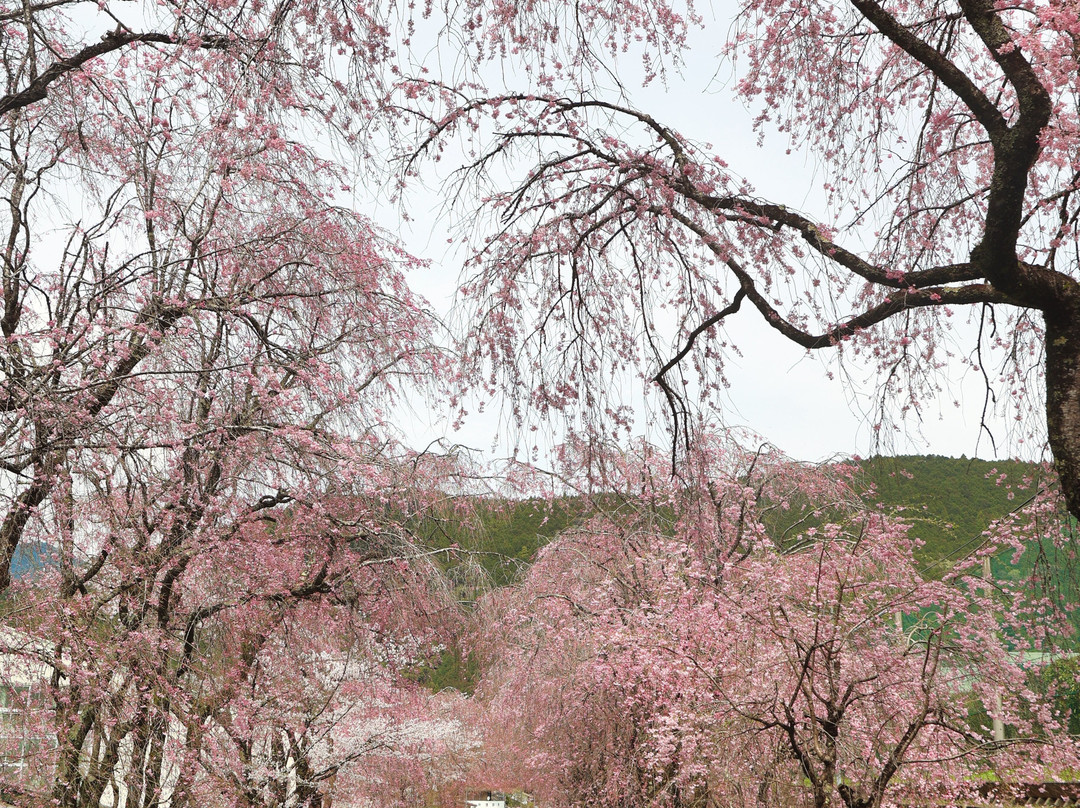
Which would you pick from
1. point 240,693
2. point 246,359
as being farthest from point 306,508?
point 240,693

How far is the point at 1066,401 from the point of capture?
3215mm

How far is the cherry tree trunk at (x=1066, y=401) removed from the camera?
3.16 metres

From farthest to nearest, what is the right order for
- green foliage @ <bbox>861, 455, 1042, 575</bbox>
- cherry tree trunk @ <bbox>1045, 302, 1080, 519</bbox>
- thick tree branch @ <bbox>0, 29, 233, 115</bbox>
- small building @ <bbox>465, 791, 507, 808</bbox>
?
small building @ <bbox>465, 791, 507, 808</bbox>
green foliage @ <bbox>861, 455, 1042, 575</bbox>
thick tree branch @ <bbox>0, 29, 233, 115</bbox>
cherry tree trunk @ <bbox>1045, 302, 1080, 519</bbox>

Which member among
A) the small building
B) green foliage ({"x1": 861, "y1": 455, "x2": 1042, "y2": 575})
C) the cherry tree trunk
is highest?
green foliage ({"x1": 861, "y1": 455, "x2": 1042, "y2": 575})

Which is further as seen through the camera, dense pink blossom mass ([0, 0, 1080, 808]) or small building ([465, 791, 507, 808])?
small building ([465, 791, 507, 808])

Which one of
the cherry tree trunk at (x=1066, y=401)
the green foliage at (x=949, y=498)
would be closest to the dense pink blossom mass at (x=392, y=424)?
the cherry tree trunk at (x=1066, y=401)

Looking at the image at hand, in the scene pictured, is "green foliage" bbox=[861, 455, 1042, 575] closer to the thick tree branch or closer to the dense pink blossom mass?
the dense pink blossom mass

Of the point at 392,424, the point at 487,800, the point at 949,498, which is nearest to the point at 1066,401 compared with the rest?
the point at 392,424

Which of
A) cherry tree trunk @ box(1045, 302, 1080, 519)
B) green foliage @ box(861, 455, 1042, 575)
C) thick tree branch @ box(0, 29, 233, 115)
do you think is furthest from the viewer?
green foliage @ box(861, 455, 1042, 575)

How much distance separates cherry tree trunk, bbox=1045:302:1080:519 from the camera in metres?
3.16

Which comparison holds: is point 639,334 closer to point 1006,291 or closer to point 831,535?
point 1006,291

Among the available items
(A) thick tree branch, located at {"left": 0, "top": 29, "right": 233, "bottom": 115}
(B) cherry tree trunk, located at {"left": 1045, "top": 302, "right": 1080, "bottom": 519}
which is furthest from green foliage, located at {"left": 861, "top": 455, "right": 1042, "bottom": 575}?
(A) thick tree branch, located at {"left": 0, "top": 29, "right": 233, "bottom": 115}

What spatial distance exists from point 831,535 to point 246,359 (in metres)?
3.86

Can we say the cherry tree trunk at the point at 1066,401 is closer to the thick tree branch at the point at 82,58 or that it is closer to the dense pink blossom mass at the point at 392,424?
the dense pink blossom mass at the point at 392,424
